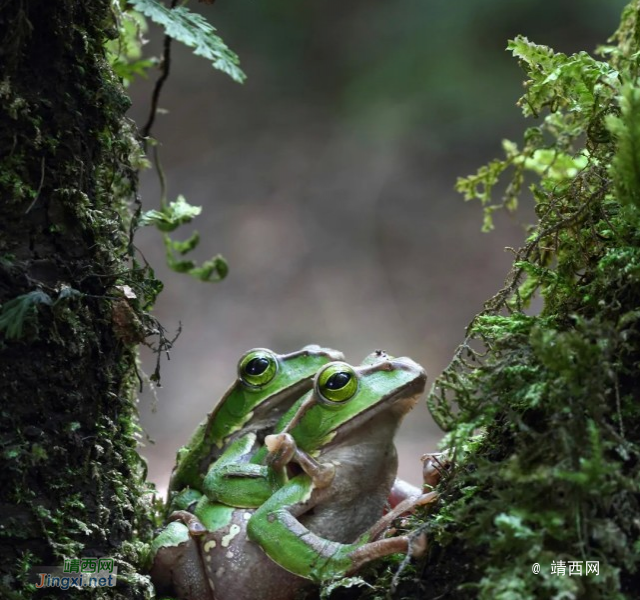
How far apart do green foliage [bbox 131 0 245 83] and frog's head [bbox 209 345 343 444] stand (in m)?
0.60

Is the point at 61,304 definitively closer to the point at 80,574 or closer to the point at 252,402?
the point at 80,574

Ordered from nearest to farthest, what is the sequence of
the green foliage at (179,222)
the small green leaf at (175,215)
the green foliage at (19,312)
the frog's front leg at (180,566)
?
the green foliage at (19,312) < the frog's front leg at (180,566) < the green foliage at (179,222) < the small green leaf at (175,215)

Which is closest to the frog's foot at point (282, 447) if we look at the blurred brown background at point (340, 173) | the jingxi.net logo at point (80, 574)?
the jingxi.net logo at point (80, 574)

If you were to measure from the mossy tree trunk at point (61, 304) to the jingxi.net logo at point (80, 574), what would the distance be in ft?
0.04

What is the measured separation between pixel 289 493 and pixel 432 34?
242 inches

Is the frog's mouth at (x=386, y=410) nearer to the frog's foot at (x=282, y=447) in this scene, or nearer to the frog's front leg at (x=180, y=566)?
the frog's foot at (x=282, y=447)

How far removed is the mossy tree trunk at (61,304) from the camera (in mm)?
1076

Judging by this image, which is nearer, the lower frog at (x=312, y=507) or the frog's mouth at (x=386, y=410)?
the lower frog at (x=312, y=507)

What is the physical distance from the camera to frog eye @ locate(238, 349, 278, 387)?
153 cm

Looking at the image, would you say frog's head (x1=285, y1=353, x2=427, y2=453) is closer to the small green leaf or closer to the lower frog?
the lower frog

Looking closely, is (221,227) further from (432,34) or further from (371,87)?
(432,34)

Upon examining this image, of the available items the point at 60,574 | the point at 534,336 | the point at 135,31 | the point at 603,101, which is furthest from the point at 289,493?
the point at 135,31

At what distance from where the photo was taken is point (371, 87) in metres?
6.90

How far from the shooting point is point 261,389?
1530mm
